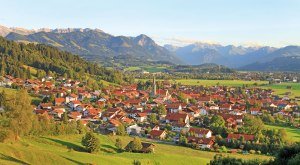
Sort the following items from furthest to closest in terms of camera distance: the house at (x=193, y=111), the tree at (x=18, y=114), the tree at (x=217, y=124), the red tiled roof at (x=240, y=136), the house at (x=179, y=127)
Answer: the house at (x=193, y=111) < the house at (x=179, y=127) < the tree at (x=217, y=124) < the red tiled roof at (x=240, y=136) < the tree at (x=18, y=114)

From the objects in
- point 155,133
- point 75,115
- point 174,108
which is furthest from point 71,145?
point 174,108

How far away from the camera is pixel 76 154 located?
125 feet

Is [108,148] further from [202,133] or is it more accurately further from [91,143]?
[202,133]

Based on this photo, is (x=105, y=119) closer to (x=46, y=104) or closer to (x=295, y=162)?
(x=46, y=104)

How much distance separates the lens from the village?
5741 centimetres

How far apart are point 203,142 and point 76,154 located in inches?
756

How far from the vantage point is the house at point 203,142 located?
50688 millimetres

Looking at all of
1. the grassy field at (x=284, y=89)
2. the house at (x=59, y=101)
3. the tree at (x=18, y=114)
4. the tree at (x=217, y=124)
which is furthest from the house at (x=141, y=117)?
the grassy field at (x=284, y=89)

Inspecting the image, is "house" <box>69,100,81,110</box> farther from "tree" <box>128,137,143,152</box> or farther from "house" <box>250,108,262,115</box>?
"house" <box>250,108,262,115</box>

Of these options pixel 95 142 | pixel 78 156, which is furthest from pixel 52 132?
pixel 78 156

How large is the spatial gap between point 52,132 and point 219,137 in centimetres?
2233

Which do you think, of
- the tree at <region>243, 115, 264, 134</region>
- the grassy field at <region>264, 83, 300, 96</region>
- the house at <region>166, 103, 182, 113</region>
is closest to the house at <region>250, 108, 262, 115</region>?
the house at <region>166, 103, 182, 113</region>

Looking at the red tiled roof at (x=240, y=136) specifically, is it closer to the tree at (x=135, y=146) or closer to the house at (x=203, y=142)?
the house at (x=203, y=142)

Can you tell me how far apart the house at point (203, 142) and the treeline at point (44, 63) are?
5873 centimetres
